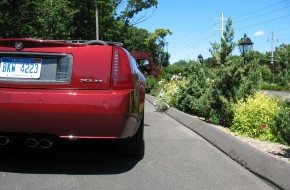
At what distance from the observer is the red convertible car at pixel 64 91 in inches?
157

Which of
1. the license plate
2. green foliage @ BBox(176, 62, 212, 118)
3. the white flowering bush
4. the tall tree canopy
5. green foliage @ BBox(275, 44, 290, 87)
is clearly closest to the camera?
the license plate

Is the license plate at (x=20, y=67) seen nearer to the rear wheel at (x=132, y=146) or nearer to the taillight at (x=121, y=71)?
the taillight at (x=121, y=71)

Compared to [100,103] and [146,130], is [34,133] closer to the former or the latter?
[100,103]

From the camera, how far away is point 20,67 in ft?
13.7

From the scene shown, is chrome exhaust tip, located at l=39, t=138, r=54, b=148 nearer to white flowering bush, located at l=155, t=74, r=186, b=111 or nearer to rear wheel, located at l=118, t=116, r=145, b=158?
rear wheel, located at l=118, t=116, r=145, b=158

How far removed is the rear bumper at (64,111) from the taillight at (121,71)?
10cm

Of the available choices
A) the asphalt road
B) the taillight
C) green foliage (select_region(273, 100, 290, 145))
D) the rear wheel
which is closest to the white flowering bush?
the asphalt road

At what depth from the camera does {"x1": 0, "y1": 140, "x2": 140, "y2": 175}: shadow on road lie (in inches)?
177

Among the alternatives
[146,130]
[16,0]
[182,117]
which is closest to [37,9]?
[16,0]

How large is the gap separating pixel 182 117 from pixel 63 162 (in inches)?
203

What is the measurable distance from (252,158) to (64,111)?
7.79 ft

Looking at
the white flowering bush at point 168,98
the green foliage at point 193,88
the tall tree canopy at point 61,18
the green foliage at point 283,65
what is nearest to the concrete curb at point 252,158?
the green foliage at point 283,65

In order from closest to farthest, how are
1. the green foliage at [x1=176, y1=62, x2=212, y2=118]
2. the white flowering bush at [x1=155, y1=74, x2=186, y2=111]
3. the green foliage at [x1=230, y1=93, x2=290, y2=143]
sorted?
the green foliage at [x1=230, y1=93, x2=290, y2=143] → the green foliage at [x1=176, y1=62, x2=212, y2=118] → the white flowering bush at [x1=155, y1=74, x2=186, y2=111]

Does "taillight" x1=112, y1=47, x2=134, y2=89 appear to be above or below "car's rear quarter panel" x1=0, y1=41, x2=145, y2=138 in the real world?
above
